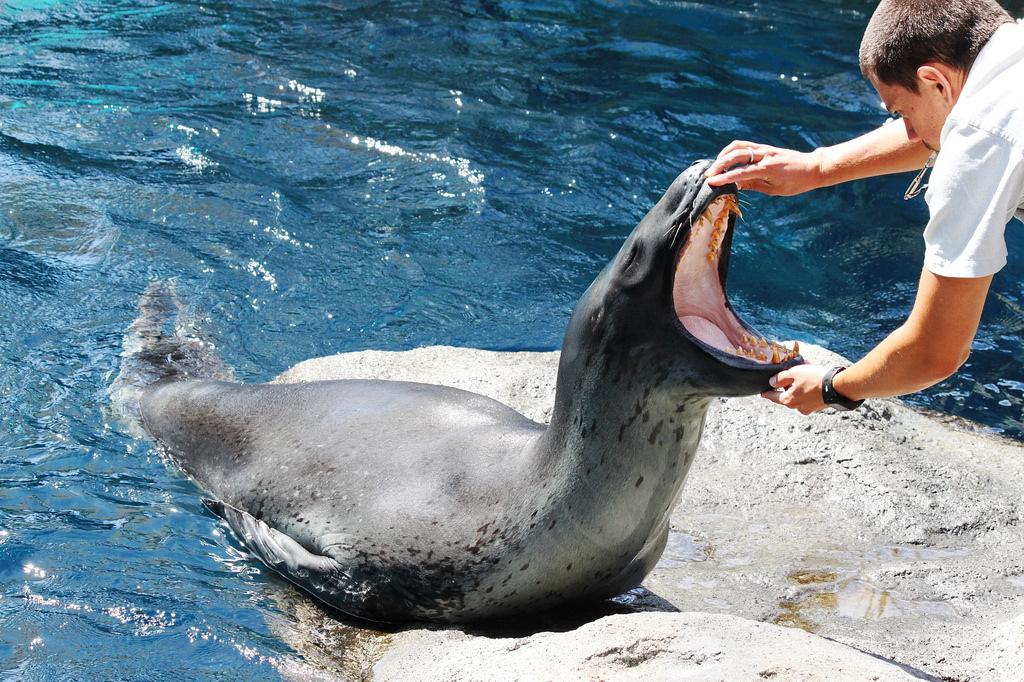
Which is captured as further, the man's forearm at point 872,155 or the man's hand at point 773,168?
the man's forearm at point 872,155

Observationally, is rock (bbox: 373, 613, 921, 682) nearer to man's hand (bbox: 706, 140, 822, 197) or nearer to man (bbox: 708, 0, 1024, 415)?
man (bbox: 708, 0, 1024, 415)

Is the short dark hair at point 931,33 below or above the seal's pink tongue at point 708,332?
above

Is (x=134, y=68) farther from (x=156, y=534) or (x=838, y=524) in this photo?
(x=838, y=524)

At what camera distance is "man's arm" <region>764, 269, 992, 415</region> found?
7.99 ft

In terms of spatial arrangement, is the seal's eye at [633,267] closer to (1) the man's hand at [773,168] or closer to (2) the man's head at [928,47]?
(1) the man's hand at [773,168]

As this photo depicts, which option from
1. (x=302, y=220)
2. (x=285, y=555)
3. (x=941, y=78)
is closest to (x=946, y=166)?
(x=941, y=78)

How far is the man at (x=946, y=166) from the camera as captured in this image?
232 centimetres

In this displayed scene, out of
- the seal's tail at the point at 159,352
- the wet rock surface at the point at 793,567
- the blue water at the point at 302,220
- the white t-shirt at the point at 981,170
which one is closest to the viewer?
the white t-shirt at the point at 981,170

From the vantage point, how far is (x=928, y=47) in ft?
8.31

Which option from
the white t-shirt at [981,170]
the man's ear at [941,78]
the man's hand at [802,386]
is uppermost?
the man's ear at [941,78]

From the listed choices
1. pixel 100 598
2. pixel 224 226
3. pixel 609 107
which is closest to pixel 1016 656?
pixel 100 598

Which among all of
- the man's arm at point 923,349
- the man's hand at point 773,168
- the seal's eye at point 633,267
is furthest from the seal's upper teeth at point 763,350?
the man's hand at point 773,168

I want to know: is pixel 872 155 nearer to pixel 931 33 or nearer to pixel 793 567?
pixel 931 33

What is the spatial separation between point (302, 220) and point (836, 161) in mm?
4411
